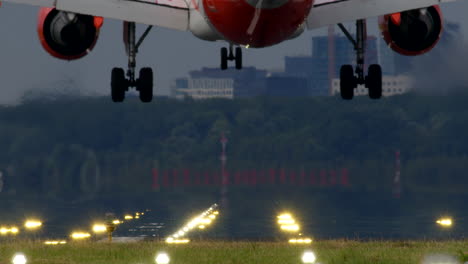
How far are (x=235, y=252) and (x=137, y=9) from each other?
8283mm

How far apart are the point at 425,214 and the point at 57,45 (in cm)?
7980

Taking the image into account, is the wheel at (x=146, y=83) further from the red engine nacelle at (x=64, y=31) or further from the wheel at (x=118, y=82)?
the red engine nacelle at (x=64, y=31)

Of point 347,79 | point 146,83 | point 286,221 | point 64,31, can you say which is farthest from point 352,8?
point 286,221

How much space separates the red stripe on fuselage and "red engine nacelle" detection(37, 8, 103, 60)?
252 inches

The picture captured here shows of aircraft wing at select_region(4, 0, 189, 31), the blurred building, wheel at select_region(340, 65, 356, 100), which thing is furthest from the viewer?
the blurred building

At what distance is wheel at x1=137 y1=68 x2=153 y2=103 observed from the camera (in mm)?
39094

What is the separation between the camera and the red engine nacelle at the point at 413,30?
3722 centimetres

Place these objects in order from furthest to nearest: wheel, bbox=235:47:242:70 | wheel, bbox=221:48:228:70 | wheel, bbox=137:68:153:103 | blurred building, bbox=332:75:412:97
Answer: blurred building, bbox=332:75:412:97 → wheel, bbox=235:47:242:70 → wheel, bbox=221:48:228:70 → wheel, bbox=137:68:153:103

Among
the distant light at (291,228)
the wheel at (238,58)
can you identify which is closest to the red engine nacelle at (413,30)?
the wheel at (238,58)

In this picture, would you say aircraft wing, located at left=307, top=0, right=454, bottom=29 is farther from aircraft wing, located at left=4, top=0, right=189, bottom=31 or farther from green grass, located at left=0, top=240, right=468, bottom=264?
green grass, located at left=0, top=240, right=468, bottom=264

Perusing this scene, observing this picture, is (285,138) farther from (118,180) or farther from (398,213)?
(118,180)

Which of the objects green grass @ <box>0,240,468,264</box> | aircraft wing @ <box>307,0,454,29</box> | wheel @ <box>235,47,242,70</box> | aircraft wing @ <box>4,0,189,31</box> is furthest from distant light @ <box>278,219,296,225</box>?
aircraft wing @ <box>307,0,454,29</box>

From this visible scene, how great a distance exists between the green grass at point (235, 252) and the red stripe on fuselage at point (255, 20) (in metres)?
6.13

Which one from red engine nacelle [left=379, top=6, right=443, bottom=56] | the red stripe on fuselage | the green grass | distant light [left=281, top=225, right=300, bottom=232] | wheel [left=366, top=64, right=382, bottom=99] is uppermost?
Answer: red engine nacelle [left=379, top=6, right=443, bottom=56]
